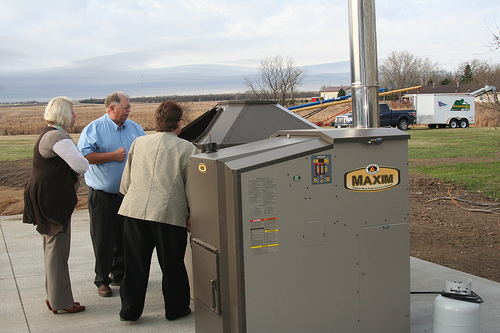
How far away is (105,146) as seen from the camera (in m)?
5.01

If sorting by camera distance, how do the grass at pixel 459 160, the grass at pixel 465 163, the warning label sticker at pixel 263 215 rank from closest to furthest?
the warning label sticker at pixel 263 215
the grass at pixel 465 163
the grass at pixel 459 160

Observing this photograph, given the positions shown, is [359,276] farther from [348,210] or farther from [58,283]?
[58,283]

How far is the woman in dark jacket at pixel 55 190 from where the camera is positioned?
425cm

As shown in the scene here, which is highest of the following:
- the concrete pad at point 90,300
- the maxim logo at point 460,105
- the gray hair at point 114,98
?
the maxim logo at point 460,105

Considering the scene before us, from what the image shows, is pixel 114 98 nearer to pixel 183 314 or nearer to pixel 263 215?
pixel 183 314

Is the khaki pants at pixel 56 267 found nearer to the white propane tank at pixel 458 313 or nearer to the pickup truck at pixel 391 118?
the white propane tank at pixel 458 313

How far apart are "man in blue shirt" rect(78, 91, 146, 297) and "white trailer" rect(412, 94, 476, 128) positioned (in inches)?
1214

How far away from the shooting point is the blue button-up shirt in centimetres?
491

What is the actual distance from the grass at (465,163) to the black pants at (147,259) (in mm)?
7604

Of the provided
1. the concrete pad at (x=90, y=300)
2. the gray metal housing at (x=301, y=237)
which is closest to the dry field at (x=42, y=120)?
the concrete pad at (x=90, y=300)

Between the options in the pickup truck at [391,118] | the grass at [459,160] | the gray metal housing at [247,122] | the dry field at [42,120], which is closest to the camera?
the gray metal housing at [247,122]

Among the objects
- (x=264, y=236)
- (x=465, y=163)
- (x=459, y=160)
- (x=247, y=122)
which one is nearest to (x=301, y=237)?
(x=264, y=236)

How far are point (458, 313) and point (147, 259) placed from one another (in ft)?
8.06

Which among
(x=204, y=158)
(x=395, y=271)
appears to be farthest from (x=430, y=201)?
(x=204, y=158)
